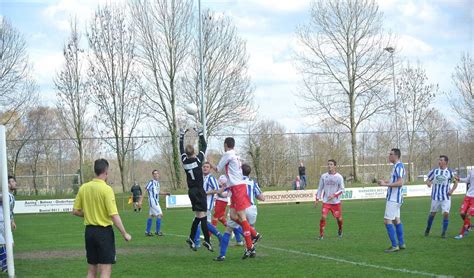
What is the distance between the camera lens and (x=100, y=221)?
8289mm

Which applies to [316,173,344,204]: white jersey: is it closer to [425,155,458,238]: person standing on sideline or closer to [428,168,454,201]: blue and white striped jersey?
[425,155,458,238]: person standing on sideline

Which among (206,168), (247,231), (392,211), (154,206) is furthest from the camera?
(154,206)

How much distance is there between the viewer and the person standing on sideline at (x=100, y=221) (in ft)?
27.1

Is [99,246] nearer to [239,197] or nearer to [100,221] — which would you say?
[100,221]

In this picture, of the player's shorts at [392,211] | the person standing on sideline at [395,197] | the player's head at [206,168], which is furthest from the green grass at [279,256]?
the player's head at [206,168]

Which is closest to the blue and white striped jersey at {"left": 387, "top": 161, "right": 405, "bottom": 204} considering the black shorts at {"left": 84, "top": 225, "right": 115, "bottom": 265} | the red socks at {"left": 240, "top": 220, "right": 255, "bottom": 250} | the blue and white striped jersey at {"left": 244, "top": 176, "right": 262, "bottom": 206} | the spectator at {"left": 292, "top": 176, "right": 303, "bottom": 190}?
the blue and white striped jersey at {"left": 244, "top": 176, "right": 262, "bottom": 206}

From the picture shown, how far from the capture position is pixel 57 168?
42.5 metres

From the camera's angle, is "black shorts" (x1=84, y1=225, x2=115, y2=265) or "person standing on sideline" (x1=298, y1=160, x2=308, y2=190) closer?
"black shorts" (x1=84, y1=225, x2=115, y2=265)

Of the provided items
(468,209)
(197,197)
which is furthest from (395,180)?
(197,197)

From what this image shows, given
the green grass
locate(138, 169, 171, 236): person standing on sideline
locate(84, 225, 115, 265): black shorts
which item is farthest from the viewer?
locate(138, 169, 171, 236): person standing on sideline

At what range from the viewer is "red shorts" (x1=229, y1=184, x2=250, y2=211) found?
12.6m

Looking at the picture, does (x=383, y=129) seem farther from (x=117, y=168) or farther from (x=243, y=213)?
(x=243, y=213)

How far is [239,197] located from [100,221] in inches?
188

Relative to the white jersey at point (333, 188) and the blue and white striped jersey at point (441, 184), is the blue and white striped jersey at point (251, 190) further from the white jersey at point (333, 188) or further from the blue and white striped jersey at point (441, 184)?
the blue and white striped jersey at point (441, 184)
